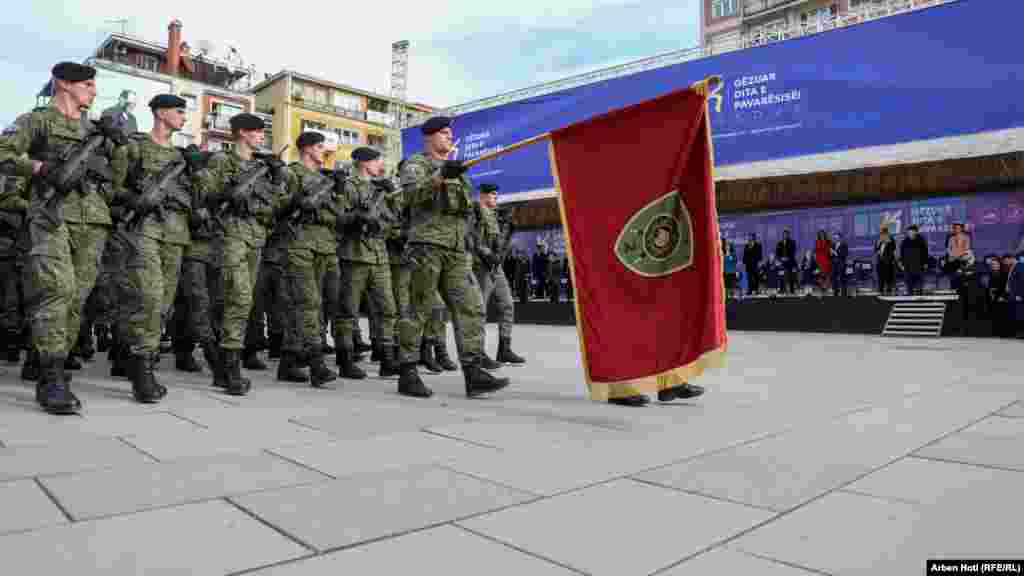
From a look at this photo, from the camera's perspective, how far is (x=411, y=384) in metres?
4.77

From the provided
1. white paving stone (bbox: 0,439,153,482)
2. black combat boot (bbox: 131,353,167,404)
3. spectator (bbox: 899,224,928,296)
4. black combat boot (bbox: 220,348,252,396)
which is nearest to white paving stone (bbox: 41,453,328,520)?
white paving stone (bbox: 0,439,153,482)

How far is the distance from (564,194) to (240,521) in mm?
2888

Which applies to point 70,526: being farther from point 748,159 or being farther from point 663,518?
point 748,159

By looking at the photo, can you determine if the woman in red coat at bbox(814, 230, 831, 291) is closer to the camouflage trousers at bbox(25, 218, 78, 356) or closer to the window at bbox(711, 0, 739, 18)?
the camouflage trousers at bbox(25, 218, 78, 356)

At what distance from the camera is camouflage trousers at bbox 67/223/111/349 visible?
163 inches

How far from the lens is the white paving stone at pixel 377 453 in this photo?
2.71 m

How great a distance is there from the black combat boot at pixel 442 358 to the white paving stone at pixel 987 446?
4386 mm

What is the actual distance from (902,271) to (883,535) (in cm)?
1433

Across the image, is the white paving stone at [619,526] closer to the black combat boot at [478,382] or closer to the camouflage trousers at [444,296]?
the black combat boot at [478,382]

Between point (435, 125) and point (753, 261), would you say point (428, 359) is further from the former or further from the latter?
point (753, 261)

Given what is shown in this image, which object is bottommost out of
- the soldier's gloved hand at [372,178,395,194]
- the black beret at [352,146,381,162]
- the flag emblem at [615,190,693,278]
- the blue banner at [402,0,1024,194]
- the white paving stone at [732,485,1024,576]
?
the white paving stone at [732,485,1024,576]

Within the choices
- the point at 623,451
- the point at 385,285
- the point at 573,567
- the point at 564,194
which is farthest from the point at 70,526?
the point at 385,285

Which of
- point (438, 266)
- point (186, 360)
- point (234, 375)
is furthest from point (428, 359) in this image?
point (186, 360)

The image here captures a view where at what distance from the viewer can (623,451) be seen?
3.02 meters
